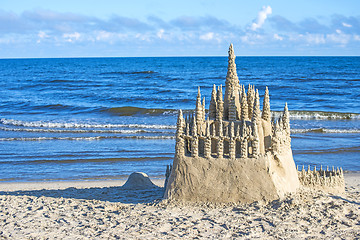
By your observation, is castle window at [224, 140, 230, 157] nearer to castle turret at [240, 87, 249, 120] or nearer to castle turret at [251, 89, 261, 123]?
castle turret at [240, 87, 249, 120]

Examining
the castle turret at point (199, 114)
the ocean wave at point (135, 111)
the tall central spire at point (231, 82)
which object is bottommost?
the ocean wave at point (135, 111)

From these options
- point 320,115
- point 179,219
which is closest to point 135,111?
point 320,115

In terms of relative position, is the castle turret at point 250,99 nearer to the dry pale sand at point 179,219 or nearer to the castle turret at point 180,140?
the castle turret at point 180,140

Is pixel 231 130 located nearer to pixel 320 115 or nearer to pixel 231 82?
pixel 231 82

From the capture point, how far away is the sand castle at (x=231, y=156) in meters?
11.4

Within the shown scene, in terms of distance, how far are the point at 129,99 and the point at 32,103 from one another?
1070 centimetres

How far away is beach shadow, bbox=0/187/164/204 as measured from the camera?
42.6 ft

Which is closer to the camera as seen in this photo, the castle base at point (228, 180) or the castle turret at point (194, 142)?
the castle base at point (228, 180)

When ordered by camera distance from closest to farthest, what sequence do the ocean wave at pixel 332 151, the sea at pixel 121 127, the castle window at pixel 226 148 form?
the castle window at pixel 226 148 < the sea at pixel 121 127 < the ocean wave at pixel 332 151

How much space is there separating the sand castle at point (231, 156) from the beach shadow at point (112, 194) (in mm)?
1468

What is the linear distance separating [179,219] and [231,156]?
2176mm

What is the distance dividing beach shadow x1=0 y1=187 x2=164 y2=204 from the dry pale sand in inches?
5.3

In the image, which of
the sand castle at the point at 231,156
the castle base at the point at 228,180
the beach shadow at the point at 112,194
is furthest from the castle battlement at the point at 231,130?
the beach shadow at the point at 112,194

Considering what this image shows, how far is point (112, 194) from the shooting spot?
13.8 meters
